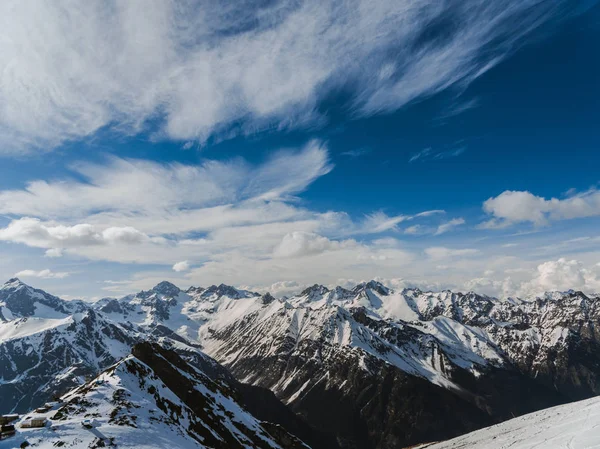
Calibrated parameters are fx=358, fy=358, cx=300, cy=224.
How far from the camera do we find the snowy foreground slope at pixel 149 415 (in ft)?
168

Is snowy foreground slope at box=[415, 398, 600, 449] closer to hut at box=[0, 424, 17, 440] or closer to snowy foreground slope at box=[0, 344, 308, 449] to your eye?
snowy foreground slope at box=[0, 344, 308, 449]

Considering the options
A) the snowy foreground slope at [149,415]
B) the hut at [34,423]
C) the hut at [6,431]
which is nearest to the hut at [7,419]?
the snowy foreground slope at [149,415]

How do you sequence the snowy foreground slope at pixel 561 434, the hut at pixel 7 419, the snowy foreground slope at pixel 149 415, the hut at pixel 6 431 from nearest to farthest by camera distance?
the hut at pixel 6 431, the snowy foreground slope at pixel 561 434, the snowy foreground slope at pixel 149 415, the hut at pixel 7 419

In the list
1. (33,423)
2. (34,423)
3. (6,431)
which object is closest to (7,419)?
(33,423)

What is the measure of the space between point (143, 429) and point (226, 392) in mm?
65590

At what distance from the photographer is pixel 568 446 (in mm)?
48312

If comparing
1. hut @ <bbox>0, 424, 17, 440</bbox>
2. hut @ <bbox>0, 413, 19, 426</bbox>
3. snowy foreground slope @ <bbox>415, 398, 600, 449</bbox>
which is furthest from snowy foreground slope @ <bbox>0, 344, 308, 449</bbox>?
A: snowy foreground slope @ <bbox>415, 398, 600, 449</bbox>

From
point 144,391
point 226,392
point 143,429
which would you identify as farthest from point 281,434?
point 143,429

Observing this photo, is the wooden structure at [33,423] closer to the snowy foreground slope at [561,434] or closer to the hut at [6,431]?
the hut at [6,431]

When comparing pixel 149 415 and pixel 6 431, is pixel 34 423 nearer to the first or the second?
pixel 6 431

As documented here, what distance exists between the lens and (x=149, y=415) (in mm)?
64375

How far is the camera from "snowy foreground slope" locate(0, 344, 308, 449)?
51.1 m

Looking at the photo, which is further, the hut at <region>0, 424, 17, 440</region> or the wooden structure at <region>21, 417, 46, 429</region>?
the wooden structure at <region>21, 417, 46, 429</region>

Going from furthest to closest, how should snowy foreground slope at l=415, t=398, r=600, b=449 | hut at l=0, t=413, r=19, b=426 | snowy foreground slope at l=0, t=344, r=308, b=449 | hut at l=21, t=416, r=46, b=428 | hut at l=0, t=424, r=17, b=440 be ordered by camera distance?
1. hut at l=0, t=413, r=19, b=426
2. hut at l=21, t=416, r=46, b=428
3. snowy foreground slope at l=0, t=344, r=308, b=449
4. snowy foreground slope at l=415, t=398, r=600, b=449
5. hut at l=0, t=424, r=17, b=440
